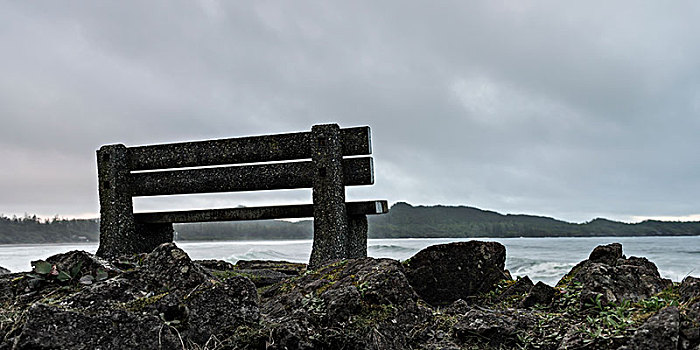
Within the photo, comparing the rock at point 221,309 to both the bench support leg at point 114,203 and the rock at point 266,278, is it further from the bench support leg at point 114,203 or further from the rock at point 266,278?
the bench support leg at point 114,203

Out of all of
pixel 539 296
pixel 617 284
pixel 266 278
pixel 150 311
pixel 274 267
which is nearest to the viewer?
pixel 150 311

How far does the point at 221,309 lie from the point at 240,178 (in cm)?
376

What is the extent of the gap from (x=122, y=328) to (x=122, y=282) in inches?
36.4

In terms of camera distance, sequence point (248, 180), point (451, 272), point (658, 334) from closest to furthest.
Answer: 1. point (658, 334)
2. point (451, 272)
3. point (248, 180)

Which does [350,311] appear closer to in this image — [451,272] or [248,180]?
[451,272]

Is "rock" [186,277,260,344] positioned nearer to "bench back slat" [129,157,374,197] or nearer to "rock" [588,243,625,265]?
"bench back slat" [129,157,374,197]

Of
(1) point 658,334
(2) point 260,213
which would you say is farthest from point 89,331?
(2) point 260,213

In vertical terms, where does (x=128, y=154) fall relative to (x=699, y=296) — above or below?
above

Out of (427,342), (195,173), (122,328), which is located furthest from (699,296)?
(195,173)

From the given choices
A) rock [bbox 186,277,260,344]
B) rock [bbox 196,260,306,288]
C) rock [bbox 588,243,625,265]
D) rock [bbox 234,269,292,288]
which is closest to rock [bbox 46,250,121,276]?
rock [bbox 196,260,306,288]

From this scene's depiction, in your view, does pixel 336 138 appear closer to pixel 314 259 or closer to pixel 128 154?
pixel 314 259

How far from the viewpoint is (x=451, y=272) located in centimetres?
507

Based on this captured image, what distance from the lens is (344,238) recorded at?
6.60 meters

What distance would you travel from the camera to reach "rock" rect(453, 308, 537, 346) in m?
3.51
